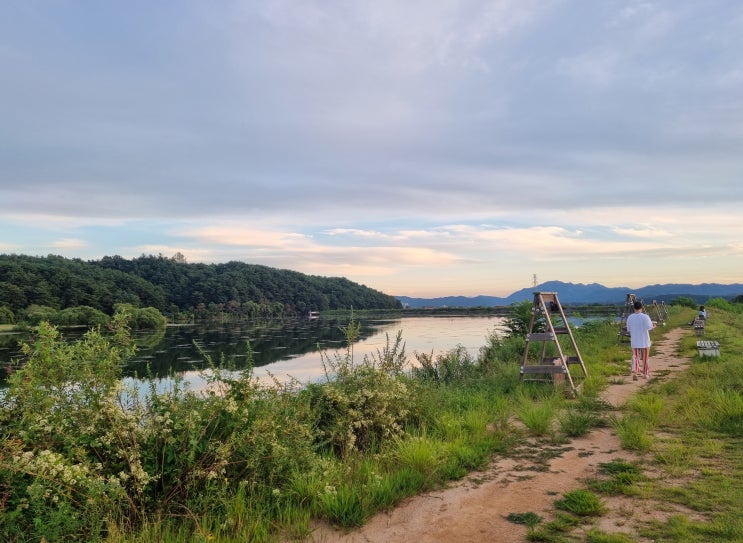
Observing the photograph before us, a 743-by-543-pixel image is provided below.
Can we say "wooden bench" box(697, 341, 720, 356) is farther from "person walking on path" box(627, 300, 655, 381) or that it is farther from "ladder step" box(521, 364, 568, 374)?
"ladder step" box(521, 364, 568, 374)

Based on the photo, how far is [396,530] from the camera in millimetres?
3779

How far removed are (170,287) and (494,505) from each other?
98.5 metres

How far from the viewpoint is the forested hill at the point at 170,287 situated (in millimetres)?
61312

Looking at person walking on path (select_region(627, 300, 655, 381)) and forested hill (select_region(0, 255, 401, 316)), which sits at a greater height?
forested hill (select_region(0, 255, 401, 316))

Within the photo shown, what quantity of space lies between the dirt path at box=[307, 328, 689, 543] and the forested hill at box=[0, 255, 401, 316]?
55.7m

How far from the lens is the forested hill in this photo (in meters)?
61.3

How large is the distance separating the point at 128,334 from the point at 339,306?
122629 mm

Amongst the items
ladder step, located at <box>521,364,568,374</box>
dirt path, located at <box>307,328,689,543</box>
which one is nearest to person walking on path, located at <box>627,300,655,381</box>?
ladder step, located at <box>521,364,568,374</box>

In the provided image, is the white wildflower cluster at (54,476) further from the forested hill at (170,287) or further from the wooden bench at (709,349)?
the forested hill at (170,287)

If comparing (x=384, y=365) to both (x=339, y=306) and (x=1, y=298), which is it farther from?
(x=339, y=306)

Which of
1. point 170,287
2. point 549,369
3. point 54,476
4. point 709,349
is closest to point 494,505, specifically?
point 54,476

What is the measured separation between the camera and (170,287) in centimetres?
9381

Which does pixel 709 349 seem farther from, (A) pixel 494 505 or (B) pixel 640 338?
(A) pixel 494 505

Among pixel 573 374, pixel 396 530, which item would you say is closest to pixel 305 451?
pixel 396 530
